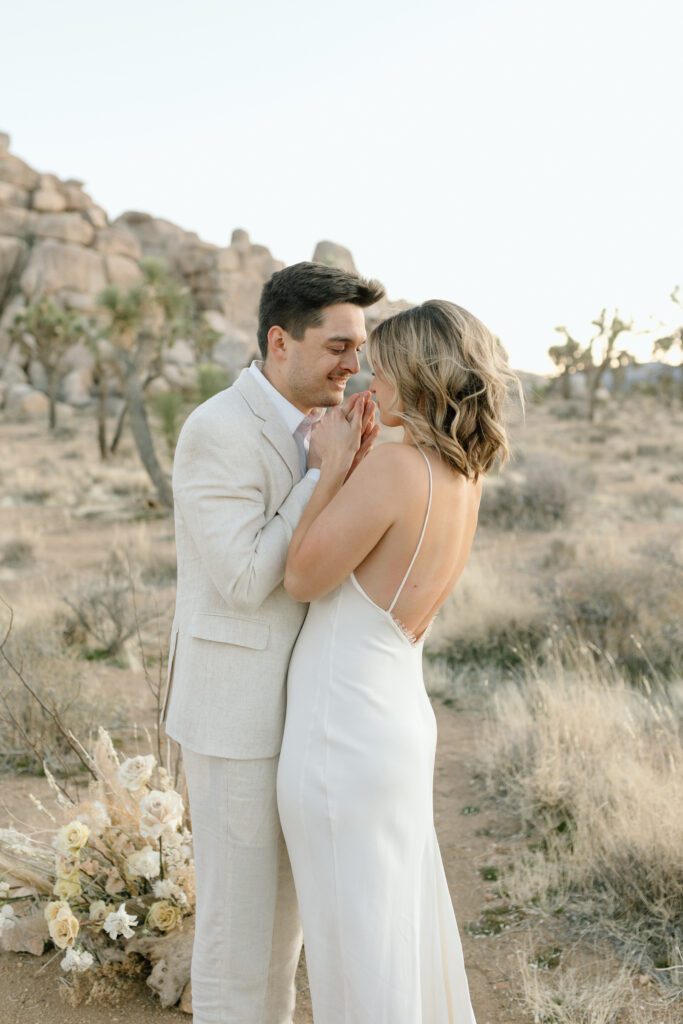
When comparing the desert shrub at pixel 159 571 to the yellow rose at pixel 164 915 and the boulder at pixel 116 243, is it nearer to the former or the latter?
the yellow rose at pixel 164 915

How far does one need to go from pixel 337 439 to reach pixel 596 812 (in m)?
2.56

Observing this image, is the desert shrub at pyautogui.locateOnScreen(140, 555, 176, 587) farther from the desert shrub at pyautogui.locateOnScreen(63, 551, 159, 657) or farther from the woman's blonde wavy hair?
the woman's blonde wavy hair

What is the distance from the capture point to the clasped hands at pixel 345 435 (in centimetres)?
227

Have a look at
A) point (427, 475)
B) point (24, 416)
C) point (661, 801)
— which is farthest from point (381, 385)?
point (24, 416)

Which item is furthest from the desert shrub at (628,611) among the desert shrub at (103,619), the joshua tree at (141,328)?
the joshua tree at (141,328)

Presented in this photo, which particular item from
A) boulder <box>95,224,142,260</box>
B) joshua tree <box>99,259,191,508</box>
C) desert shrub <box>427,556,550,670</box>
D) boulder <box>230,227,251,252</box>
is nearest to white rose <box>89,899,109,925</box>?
desert shrub <box>427,556,550,670</box>

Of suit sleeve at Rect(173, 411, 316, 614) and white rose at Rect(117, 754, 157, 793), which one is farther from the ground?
suit sleeve at Rect(173, 411, 316, 614)

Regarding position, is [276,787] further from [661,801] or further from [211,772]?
[661,801]

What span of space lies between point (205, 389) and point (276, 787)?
20353 millimetres

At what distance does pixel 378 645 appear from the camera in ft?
7.36

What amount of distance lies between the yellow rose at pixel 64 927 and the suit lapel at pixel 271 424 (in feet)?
5.36

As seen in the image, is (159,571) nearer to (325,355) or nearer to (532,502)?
(532,502)

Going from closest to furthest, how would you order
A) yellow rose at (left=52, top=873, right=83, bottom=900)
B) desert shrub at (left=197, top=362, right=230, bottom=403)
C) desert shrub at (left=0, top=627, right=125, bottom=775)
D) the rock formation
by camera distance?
yellow rose at (left=52, top=873, right=83, bottom=900)
desert shrub at (left=0, top=627, right=125, bottom=775)
desert shrub at (left=197, top=362, right=230, bottom=403)
the rock formation

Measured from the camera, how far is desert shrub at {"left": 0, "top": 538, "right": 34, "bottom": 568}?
11.4 m
